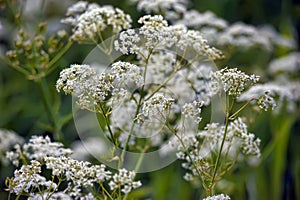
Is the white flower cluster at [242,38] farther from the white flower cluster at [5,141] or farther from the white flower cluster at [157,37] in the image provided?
the white flower cluster at [5,141]

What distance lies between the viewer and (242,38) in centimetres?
225

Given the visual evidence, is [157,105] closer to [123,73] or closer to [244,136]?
[123,73]

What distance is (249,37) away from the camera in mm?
2348

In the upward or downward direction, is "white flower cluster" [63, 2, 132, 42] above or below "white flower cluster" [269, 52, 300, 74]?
above

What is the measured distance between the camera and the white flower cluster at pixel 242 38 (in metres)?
2.08

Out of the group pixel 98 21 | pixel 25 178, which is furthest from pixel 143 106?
pixel 98 21

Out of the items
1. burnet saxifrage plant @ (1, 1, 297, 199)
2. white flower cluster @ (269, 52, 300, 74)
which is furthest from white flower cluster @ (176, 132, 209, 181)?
white flower cluster @ (269, 52, 300, 74)

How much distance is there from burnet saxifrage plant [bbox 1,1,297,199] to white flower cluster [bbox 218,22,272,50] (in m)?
0.21

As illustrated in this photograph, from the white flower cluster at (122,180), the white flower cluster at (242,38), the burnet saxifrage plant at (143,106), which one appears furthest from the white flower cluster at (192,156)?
the white flower cluster at (242,38)

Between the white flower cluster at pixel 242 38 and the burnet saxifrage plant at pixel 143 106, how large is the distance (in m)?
0.21

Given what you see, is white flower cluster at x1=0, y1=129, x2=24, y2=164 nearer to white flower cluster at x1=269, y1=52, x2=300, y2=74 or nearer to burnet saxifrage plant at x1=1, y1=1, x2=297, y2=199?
burnet saxifrage plant at x1=1, y1=1, x2=297, y2=199

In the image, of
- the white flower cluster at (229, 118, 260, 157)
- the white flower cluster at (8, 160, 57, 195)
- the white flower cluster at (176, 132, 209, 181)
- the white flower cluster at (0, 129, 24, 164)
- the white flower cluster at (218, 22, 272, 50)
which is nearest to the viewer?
the white flower cluster at (8, 160, 57, 195)

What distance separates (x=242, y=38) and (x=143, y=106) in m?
1.23

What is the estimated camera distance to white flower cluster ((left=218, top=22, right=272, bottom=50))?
208 cm
